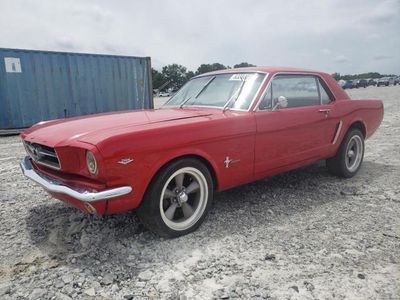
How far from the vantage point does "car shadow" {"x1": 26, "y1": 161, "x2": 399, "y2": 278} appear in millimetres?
2750

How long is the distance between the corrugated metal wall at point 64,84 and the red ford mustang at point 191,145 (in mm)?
6983

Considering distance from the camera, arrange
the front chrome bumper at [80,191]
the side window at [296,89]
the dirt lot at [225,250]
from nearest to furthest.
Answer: the dirt lot at [225,250] < the front chrome bumper at [80,191] < the side window at [296,89]

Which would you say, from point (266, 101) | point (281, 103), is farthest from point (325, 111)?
point (266, 101)

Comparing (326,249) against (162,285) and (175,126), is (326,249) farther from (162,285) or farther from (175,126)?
(175,126)

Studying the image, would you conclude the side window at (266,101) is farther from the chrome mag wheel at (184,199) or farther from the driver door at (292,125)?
the chrome mag wheel at (184,199)

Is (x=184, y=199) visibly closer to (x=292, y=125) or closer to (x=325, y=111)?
(x=292, y=125)

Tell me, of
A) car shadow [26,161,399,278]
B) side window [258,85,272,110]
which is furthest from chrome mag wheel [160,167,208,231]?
side window [258,85,272,110]

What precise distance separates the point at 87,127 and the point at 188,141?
2.84 ft

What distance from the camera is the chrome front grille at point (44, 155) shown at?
285 centimetres

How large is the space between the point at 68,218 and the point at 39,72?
25.4ft

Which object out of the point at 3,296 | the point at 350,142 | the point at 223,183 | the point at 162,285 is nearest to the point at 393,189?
the point at 350,142

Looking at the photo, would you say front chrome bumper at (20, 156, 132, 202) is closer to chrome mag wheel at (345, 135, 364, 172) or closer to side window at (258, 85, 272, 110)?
side window at (258, 85, 272, 110)

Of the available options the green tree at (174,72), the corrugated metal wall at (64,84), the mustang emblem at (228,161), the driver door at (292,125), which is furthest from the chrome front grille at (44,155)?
the green tree at (174,72)

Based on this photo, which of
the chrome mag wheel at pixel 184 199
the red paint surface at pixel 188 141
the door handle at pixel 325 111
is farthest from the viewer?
the door handle at pixel 325 111
